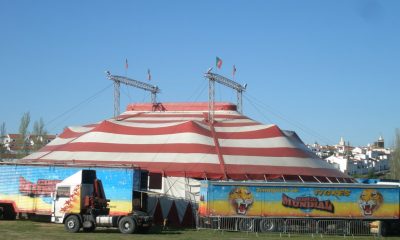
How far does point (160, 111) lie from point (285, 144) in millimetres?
14937

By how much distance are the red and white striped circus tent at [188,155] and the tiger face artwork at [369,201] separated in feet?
18.5

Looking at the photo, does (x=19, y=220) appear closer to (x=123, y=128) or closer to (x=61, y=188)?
(x=61, y=188)

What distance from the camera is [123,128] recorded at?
3759 centimetres

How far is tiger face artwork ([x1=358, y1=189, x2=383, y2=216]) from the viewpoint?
27.0 meters

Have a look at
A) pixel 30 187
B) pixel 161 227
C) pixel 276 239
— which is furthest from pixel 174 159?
pixel 276 239

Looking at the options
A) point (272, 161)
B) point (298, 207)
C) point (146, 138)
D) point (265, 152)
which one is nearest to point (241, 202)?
point (298, 207)

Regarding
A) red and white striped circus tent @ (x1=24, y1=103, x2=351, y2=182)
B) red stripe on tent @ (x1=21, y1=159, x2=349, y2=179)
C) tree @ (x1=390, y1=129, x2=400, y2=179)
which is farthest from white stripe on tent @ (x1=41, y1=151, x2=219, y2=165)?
tree @ (x1=390, y1=129, x2=400, y2=179)

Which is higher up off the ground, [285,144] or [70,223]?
[285,144]

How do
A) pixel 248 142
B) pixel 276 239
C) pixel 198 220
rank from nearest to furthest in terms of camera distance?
pixel 276 239 < pixel 198 220 < pixel 248 142

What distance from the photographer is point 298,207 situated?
26828 millimetres

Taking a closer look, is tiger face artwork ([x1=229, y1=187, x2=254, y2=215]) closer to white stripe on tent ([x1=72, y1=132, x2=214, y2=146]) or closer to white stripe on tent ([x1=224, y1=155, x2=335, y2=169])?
white stripe on tent ([x1=224, y1=155, x2=335, y2=169])

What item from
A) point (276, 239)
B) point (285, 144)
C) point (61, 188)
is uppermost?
point (285, 144)

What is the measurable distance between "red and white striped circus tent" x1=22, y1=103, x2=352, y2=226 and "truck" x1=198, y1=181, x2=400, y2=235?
3.29m

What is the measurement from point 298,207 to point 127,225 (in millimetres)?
8057
